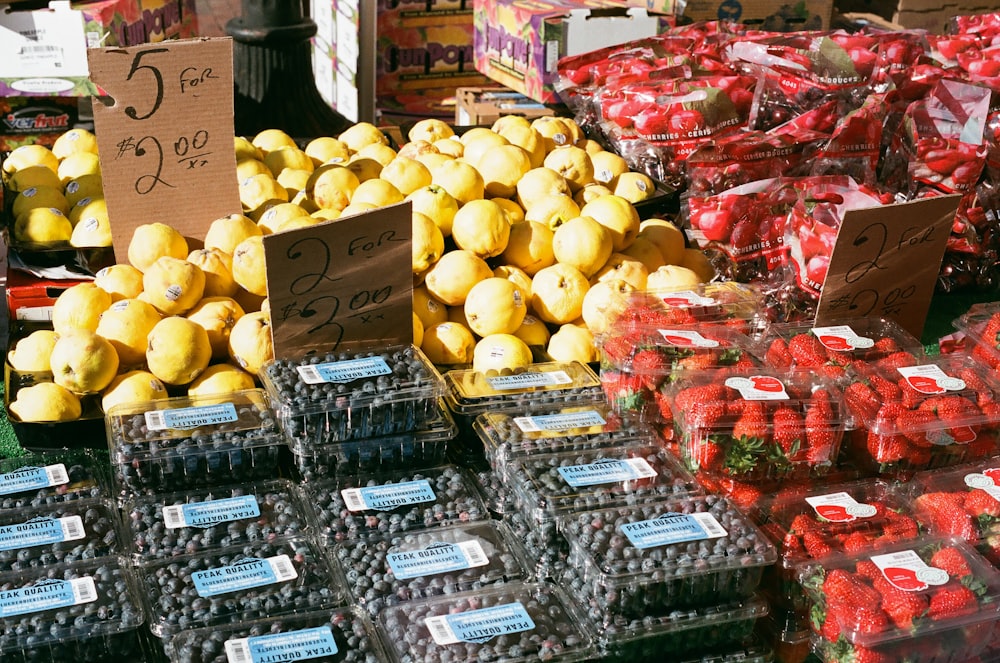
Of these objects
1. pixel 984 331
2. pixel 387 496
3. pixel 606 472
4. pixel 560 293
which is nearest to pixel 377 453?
pixel 387 496

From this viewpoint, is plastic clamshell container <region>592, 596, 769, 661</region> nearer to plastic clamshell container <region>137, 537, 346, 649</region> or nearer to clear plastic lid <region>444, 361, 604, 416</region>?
plastic clamshell container <region>137, 537, 346, 649</region>

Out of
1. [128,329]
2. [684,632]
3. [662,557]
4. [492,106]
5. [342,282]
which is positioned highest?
[492,106]

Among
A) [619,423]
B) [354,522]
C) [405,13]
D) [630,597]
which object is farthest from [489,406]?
[405,13]

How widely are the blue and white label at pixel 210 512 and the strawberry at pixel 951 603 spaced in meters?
1.02

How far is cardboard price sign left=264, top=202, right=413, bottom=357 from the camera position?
5.68 ft

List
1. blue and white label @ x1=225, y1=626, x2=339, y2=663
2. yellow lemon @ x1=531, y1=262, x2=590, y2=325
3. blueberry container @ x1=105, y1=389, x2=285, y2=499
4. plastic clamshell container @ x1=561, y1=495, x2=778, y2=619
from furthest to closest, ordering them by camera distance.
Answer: yellow lemon @ x1=531, y1=262, x2=590, y2=325
blueberry container @ x1=105, y1=389, x2=285, y2=499
plastic clamshell container @ x1=561, y1=495, x2=778, y2=619
blue and white label @ x1=225, y1=626, x2=339, y2=663

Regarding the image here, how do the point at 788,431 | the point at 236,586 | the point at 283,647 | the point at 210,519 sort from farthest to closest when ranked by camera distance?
the point at 788,431
the point at 210,519
the point at 236,586
the point at 283,647

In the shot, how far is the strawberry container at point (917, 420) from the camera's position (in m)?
1.68

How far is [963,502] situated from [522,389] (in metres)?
0.78

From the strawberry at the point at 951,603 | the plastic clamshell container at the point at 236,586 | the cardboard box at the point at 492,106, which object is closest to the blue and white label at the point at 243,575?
the plastic clamshell container at the point at 236,586

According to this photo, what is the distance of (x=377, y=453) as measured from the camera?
5.51 ft

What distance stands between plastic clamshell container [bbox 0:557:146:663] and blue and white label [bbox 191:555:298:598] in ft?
0.30

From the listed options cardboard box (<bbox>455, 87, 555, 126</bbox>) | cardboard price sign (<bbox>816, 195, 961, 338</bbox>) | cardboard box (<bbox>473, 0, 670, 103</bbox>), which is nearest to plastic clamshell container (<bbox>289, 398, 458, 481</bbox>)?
cardboard price sign (<bbox>816, 195, 961, 338</bbox>)

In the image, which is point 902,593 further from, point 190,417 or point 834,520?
point 190,417
